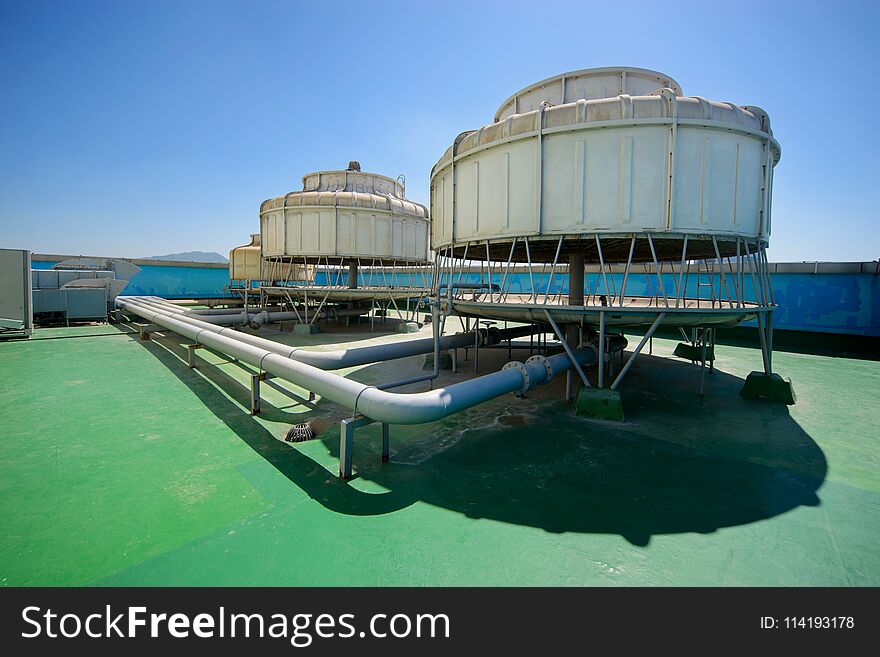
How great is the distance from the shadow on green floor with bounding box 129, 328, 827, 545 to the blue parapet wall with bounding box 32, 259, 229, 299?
122 feet

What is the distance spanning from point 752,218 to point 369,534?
33.5 feet

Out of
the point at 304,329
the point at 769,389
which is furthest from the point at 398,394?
the point at 304,329

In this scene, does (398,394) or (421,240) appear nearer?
(398,394)

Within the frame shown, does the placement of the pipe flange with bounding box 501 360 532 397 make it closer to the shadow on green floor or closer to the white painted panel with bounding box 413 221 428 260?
the shadow on green floor

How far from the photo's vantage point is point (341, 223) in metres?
21.0

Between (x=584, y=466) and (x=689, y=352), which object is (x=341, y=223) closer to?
(x=689, y=352)

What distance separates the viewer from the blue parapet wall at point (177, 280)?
1512 inches

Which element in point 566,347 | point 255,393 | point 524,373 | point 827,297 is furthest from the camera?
point 827,297

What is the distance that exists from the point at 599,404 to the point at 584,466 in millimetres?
2561

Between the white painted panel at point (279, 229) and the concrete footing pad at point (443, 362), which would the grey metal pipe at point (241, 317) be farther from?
the concrete footing pad at point (443, 362)

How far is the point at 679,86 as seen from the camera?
10.7 metres

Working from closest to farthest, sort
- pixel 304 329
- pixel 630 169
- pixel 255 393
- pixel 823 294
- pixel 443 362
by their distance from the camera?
pixel 630 169 < pixel 255 393 < pixel 443 362 < pixel 823 294 < pixel 304 329

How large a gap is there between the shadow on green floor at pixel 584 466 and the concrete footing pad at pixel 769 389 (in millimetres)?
646

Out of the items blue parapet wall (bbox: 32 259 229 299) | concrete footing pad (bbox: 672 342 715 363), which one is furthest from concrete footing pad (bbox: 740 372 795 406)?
blue parapet wall (bbox: 32 259 229 299)
